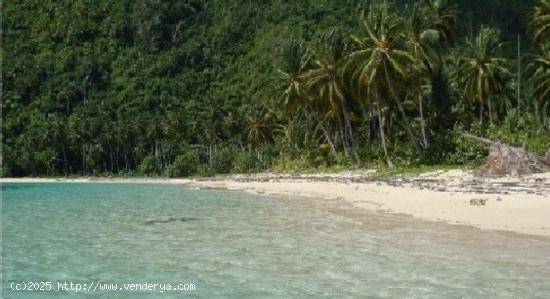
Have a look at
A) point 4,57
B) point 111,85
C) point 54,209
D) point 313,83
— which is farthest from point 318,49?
point 4,57

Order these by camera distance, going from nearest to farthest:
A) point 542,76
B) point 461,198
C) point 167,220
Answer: point 461,198 → point 167,220 → point 542,76

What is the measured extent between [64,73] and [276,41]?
49.2 m

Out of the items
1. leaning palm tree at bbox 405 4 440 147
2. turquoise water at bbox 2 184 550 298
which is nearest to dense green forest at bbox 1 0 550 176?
leaning palm tree at bbox 405 4 440 147

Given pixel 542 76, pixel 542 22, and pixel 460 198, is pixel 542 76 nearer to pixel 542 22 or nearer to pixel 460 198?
pixel 542 22

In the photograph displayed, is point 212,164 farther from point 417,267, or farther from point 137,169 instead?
point 417,267

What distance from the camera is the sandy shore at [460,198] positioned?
Answer: 61.8 feet

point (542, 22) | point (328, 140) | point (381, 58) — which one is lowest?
point (328, 140)

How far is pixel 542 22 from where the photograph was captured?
46.8 meters

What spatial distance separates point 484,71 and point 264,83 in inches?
2601

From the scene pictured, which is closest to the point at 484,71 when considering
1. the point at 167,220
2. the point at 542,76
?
the point at 542,76

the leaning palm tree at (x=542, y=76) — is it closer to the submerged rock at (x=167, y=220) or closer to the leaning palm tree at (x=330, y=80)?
the leaning palm tree at (x=330, y=80)

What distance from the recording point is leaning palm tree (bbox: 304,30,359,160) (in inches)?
2068

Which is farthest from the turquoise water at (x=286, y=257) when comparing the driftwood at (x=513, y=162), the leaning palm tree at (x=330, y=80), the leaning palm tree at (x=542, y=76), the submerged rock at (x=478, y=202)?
the leaning palm tree at (x=542, y=76)

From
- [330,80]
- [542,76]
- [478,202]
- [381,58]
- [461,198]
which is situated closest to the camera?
[478,202]
